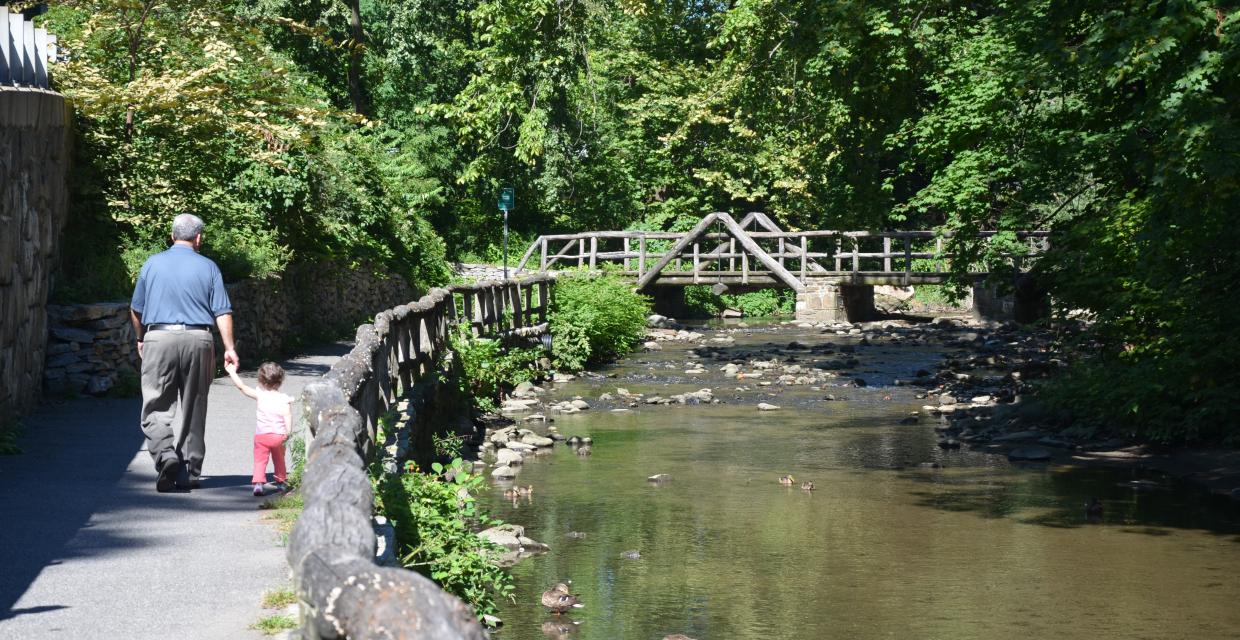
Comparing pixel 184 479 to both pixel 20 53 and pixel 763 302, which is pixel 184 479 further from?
pixel 763 302

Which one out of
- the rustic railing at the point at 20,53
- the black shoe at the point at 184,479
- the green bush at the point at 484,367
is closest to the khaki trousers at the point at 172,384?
the black shoe at the point at 184,479

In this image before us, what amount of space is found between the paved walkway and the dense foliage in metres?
4.71

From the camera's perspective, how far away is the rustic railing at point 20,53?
35.7ft

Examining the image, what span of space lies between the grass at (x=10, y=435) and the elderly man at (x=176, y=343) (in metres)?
2.01

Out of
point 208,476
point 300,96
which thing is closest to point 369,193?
point 300,96

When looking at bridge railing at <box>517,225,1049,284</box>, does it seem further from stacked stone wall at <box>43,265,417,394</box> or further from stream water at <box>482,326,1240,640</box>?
stream water at <box>482,326,1240,640</box>

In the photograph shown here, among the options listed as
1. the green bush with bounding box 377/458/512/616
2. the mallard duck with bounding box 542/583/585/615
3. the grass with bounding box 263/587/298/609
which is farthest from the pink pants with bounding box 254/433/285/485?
the grass with bounding box 263/587/298/609

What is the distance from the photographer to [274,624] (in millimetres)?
5219

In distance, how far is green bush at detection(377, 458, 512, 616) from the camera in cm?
716

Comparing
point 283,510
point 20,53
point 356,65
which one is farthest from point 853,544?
point 356,65

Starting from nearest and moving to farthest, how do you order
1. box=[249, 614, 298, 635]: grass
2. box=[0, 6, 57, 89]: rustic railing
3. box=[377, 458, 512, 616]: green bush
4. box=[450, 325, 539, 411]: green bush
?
1. box=[249, 614, 298, 635]: grass
2. box=[377, 458, 512, 616]: green bush
3. box=[0, 6, 57, 89]: rustic railing
4. box=[450, 325, 539, 411]: green bush

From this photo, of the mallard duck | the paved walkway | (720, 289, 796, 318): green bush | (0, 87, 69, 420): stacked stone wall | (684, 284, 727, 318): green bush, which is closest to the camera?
the paved walkway

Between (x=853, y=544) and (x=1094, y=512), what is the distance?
2.25 meters

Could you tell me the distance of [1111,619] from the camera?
25.4 ft
